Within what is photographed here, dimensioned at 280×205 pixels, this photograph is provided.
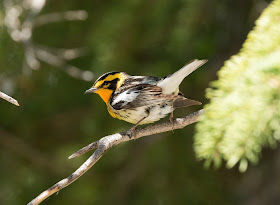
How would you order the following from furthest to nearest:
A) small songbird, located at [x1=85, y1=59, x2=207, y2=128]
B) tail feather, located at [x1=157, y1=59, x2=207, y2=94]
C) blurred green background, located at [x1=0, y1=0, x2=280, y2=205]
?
blurred green background, located at [x1=0, y1=0, x2=280, y2=205]
small songbird, located at [x1=85, y1=59, x2=207, y2=128]
tail feather, located at [x1=157, y1=59, x2=207, y2=94]

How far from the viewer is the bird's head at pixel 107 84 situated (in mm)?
2760

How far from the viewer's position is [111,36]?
2.97m

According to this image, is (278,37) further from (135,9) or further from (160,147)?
(160,147)

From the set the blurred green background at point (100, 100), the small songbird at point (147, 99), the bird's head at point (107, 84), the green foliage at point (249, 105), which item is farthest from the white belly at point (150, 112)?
the green foliage at point (249, 105)

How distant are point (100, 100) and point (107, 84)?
282mm

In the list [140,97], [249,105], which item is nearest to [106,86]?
[140,97]

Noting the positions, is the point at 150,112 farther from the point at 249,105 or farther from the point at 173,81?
the point at 249,105

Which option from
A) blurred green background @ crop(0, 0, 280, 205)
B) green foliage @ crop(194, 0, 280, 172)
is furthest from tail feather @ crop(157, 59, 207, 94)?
green foliage @ crop(194, 0, 280, 172)

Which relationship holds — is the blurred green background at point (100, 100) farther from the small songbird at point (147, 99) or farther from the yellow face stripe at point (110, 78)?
the small songbird at point (147, 99)

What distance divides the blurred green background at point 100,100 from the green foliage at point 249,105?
2085 mm

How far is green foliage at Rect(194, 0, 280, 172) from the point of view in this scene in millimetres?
753

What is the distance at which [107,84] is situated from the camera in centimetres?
A: 284

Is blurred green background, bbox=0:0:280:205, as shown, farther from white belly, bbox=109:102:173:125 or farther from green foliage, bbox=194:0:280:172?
green foliage, bbox=194:0:280:172

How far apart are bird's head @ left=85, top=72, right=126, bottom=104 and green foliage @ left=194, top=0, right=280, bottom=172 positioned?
185 cm
